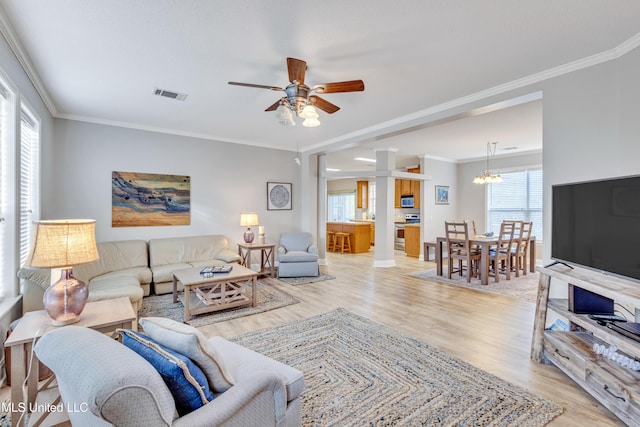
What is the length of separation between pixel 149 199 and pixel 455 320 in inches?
190

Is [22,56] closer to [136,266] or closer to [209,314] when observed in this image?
[136,266]

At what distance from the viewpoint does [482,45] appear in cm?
243

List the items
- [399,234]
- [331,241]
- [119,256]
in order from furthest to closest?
[399,234] < [331,241] < [119,256]

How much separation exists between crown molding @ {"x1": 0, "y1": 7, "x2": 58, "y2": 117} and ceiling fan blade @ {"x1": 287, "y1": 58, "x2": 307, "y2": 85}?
194cm

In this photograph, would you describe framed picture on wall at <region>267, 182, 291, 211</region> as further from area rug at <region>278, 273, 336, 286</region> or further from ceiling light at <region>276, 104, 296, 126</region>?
ceiling light at <region>276, 104, 296, 126</region>

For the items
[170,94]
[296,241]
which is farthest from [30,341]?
[296,241]

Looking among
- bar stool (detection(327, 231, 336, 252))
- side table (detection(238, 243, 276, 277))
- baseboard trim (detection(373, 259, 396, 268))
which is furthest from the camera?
bar stool (detection(327, 231, 336, 252))

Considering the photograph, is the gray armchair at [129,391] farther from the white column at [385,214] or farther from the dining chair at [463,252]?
the white column at [385,214]

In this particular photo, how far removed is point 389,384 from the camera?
2.14 metres

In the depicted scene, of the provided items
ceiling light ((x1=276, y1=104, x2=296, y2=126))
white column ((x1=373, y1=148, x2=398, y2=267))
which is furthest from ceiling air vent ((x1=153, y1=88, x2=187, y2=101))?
white column ((x1=373, y1=148, x2=398, y2=267))

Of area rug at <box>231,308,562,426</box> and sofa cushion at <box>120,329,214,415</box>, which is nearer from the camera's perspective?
sofa cushion at <box>120,329,214,415</box>

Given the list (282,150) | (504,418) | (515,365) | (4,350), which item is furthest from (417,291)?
(4,350)

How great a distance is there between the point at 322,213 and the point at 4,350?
→ 5236 millimetres

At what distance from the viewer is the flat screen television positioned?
6.07ft
